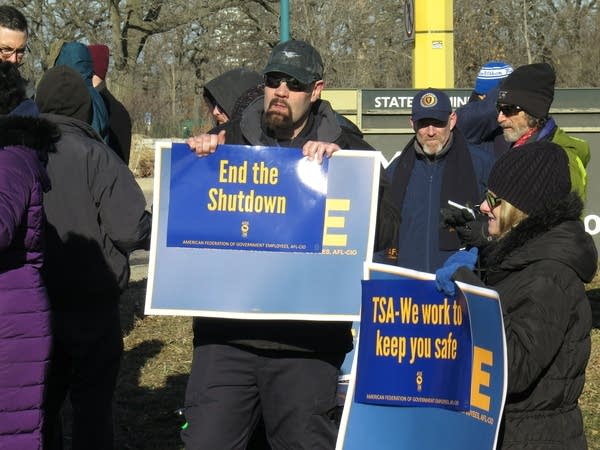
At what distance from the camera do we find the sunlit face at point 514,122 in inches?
236

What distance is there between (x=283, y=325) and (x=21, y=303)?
3.00 ft

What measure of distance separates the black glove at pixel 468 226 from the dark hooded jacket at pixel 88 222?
1.40 metres

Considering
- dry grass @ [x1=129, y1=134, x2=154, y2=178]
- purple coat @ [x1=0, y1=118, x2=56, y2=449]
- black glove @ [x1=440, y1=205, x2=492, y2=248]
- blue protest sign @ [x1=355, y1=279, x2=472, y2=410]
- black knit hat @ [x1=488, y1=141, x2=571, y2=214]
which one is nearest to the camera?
blue protest sign @ [x1=355, y1=279, x2=472, y2=410]

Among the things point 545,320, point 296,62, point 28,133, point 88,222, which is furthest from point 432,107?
point 545,320

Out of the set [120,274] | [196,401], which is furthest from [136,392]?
[196,401]

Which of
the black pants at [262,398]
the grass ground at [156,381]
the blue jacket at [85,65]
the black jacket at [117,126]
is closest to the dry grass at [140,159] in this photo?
the grass ground at [156,381]

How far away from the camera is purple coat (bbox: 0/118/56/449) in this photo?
13.5 ft

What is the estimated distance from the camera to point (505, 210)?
3.62 metres

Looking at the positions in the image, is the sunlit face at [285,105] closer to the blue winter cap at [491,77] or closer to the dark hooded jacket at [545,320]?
the dark hooded jacket at [545,320]

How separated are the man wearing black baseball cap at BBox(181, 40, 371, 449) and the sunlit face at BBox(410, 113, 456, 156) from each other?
74.0 inches

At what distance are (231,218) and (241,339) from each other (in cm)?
43

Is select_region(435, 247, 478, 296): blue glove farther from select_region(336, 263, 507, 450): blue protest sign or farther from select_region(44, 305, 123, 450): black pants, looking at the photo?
select_region(44, 305, 123, 450): black pants

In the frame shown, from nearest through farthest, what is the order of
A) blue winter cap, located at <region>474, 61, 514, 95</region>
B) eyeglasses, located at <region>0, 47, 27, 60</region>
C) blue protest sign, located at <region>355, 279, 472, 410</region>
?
blue protest sign, located at <region>355, 279, 472, 410</region> → eyeglasses, located at <region>0, 47, 27, 60</region> → blue winter cap, located at <region>474, 61, 514, 95</region>

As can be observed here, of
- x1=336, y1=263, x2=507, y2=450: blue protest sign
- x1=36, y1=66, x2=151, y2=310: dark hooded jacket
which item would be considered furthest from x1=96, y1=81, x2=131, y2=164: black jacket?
x1=336, y1=263, x2=507, y2=450: blue protest sign
